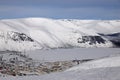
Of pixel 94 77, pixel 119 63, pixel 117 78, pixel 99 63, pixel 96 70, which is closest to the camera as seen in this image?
pixel 117 78

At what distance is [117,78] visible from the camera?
1049 inches

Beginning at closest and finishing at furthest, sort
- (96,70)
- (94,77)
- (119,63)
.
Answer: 1. (94,77)
2. (96,70)
3. (119,63)

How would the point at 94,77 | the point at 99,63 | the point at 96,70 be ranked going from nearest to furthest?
the point at 94,77 < the point at 96,70 < the point at 99,63

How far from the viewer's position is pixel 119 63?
36750 mm

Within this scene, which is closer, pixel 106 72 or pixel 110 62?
pixel 106 72

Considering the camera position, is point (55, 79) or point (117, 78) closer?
point (117, 78)

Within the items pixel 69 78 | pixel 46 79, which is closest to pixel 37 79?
pixel 46 79

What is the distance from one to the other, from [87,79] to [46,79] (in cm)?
487

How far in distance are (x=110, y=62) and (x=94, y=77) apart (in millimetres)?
9791

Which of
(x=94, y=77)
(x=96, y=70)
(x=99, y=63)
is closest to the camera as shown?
(x=94, y=77)

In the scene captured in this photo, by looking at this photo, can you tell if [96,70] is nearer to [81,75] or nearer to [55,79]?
[81,75]

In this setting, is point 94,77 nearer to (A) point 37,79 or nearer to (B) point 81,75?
(B) point 81,75

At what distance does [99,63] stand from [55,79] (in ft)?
35.0

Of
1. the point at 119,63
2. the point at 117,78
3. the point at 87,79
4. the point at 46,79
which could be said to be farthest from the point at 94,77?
the point at 119,63
